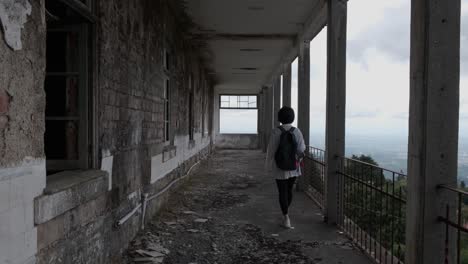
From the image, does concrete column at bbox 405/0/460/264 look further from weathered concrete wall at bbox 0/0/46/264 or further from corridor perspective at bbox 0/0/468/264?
weathered concrete wall at bbox 0/0/46/264

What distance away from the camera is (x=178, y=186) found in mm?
8125

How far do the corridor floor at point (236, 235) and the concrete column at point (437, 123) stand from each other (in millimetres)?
1258

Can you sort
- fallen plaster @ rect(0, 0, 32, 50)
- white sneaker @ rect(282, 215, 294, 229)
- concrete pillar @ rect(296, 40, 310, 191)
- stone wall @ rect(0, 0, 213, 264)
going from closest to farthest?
fallen plaster @ rect(0, 0, 32, 50) → stone wall @ rect(0, 0, 213, 264) → white sneaker @ rect(282, 215, 294, 229) → concrete pillar @ rect(296, 40, 310, 191)

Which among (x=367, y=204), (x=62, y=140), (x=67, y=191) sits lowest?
(x=367, y=204)

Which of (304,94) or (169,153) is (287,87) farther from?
(169,153)

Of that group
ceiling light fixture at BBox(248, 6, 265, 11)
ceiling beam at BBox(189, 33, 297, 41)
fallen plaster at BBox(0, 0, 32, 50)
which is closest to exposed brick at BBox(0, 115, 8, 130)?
fallen plaster at BBox(0, 0, 32, 50)

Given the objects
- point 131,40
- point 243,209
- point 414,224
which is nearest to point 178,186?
point 243,209

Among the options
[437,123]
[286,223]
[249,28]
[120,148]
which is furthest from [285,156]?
[249,28]

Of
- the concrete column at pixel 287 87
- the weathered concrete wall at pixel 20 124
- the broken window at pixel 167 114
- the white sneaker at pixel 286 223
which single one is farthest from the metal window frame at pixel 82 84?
the concrete column at pixel 287 87

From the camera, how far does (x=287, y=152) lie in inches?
201

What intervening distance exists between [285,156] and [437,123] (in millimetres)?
2434

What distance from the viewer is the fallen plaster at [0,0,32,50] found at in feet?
6.38

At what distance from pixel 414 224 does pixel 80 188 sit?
2450mm

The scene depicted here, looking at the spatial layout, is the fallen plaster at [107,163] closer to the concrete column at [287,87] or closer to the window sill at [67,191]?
the window sill at [67,191]
